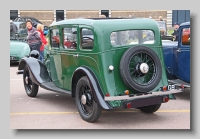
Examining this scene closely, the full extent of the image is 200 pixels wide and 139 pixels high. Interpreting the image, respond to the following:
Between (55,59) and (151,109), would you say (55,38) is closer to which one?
(55,59)

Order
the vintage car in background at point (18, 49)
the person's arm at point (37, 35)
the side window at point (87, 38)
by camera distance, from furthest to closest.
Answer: the vintage car in background at point (18, 49), the person's arm at point (37, 35), the side window at point (87, 38)

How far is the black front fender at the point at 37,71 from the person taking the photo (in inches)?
276

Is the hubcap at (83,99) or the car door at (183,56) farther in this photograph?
the car door at (183,56)

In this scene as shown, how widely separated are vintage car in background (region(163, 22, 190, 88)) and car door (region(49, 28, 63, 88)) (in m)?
2.50

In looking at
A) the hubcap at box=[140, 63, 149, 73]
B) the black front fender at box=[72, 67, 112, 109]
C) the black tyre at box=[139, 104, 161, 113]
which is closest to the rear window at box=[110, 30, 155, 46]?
the hubcap at box=[140, 63, 149, 73]

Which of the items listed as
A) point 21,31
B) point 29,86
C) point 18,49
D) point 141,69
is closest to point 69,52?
point 141,69

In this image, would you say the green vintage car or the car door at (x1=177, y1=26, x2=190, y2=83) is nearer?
the green vintage car

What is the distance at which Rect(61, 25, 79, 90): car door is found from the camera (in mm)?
5960

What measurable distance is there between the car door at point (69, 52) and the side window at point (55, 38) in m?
0.24

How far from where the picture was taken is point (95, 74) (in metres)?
5.44

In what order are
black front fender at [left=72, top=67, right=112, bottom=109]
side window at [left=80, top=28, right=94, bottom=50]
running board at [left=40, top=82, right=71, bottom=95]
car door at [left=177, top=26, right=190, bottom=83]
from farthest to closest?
car door at [left=177, top=26, right=190, bottom=83]
running board at [left=40, top=82, right=71, bottom=95]
side window at [left=80, top=28, right=94, bottom=50]
black front fender at [left=72, top=67, right=112, bottom=109]

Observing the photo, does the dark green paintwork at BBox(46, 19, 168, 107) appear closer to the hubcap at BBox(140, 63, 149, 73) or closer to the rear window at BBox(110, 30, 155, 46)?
the rear window at BBox(110, 30, 155, 46)

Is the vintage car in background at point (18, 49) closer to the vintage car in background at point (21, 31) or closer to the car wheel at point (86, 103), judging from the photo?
the vintage car in background at point (21, 31)

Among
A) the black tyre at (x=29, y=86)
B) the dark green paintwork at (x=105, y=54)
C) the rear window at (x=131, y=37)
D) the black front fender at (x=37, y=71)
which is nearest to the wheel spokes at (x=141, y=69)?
the dark green paintwork at (x=105, y=54)
